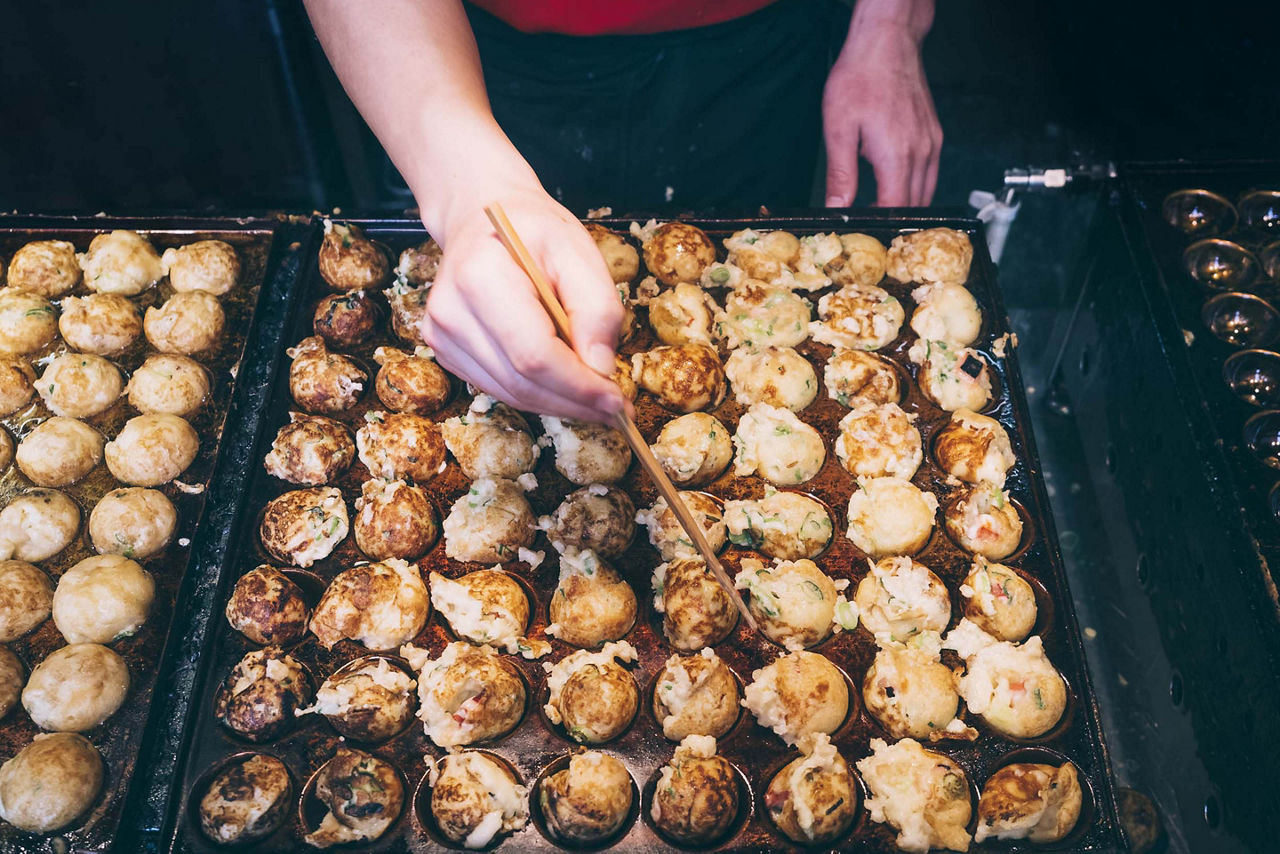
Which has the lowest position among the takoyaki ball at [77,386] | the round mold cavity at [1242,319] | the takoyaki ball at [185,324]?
the takoyaki ball at [77,386]

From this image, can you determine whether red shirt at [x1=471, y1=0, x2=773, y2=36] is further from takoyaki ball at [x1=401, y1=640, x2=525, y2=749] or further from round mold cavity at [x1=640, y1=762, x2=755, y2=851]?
round mold cavity at [x1=640, y1=762, x2=755, y2=851]

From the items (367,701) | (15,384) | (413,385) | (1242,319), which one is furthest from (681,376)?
(15,384)

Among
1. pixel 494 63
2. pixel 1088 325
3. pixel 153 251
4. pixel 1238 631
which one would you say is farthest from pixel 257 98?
pixel 1238 631

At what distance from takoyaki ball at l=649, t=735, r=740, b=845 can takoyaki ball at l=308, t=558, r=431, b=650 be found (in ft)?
3.03

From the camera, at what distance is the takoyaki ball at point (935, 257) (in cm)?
329

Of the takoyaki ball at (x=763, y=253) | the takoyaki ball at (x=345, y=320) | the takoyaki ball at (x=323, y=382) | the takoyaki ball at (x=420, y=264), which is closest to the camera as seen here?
the takoyaki ball at (x=323, y=382)

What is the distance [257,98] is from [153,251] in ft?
4.02

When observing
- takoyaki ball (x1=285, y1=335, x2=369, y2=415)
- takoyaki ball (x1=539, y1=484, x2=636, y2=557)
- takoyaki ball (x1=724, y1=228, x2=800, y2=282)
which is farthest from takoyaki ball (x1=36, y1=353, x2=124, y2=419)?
takoyaki ball (x1=724, y1=228, x2=800, y2=282)

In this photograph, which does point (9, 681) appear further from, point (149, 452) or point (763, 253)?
point (763, 253)

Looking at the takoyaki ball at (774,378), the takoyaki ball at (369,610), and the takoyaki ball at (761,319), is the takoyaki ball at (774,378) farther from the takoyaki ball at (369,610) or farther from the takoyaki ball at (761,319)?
the takoyaki ball at (369,610)

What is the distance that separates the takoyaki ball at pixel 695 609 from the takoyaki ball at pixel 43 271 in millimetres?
2743

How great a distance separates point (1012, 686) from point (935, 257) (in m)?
1.64

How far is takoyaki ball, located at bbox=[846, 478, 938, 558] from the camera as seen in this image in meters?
2.79

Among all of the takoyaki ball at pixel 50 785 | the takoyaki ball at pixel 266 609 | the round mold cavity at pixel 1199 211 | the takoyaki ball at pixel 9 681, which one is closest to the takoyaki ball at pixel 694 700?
the takoyaki ball at pixel 266 609
